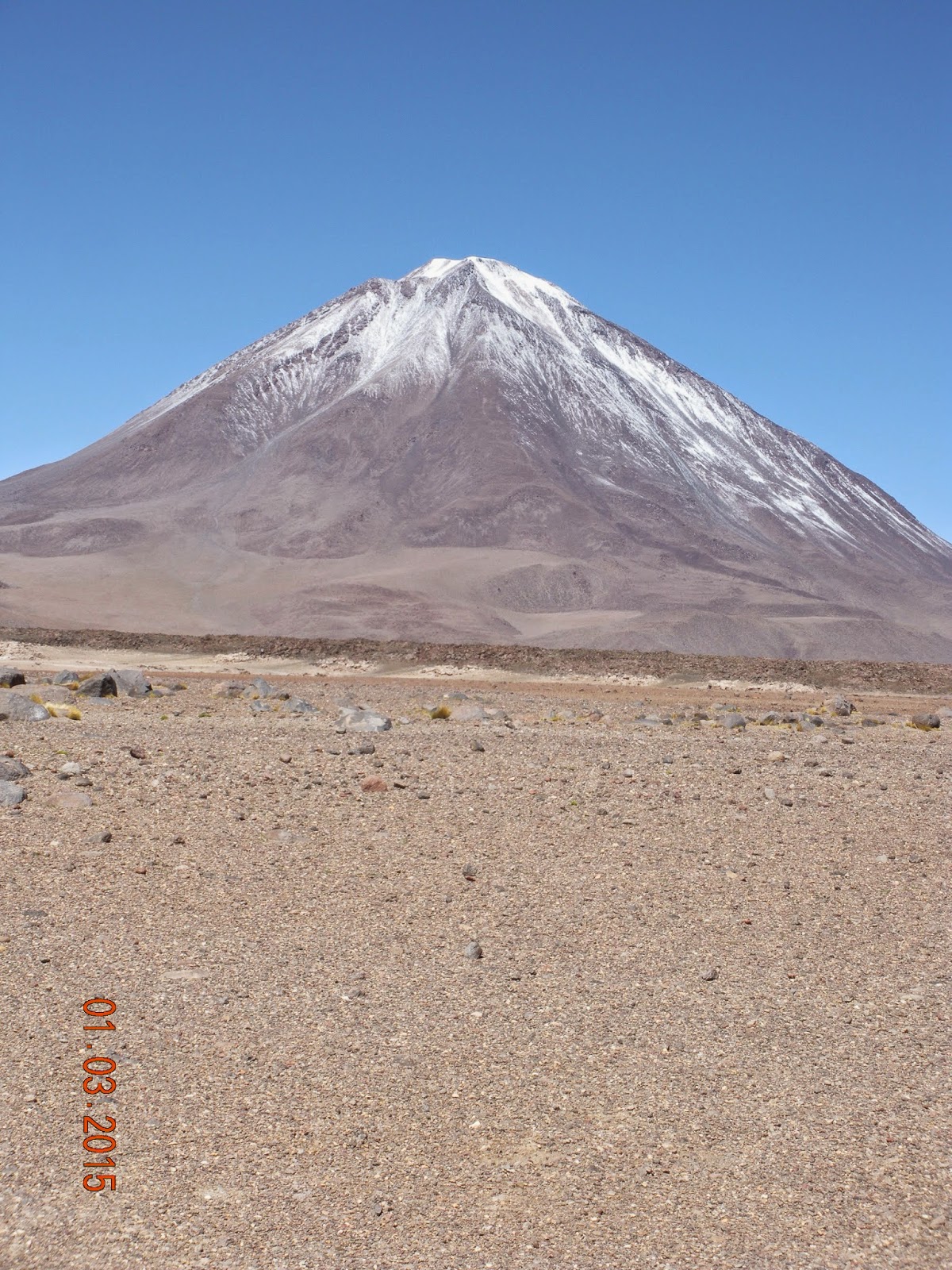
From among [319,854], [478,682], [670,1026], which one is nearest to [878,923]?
[670,1026]

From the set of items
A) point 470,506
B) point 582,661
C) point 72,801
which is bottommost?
point 72,801

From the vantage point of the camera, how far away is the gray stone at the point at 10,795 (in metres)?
9.09

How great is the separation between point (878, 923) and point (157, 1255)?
5610 mm

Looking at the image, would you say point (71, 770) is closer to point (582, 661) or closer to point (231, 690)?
point (231, 690)

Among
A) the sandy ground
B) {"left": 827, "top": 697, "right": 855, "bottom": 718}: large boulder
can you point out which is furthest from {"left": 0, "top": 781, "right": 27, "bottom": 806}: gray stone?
{"left": 827, "top": 697, "right": 855, "bottom": 718}: large boulder

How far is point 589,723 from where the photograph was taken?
54.2ft

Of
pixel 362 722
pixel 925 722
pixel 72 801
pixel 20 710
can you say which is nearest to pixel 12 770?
pixel 72 801

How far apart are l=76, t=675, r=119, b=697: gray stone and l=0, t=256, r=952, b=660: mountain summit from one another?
39.5 m

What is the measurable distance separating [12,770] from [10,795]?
57 centimetres

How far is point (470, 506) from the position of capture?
360 feet

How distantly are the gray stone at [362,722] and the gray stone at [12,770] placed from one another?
389 cm

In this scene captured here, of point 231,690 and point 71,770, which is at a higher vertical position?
point 231,690

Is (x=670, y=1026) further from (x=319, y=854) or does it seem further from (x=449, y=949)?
(x=319, y=854)

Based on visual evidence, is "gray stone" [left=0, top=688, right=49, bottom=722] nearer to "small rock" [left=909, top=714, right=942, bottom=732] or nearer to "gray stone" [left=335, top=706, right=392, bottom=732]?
"gray stone" [left=335, top=706, right=392, bottom=732]
